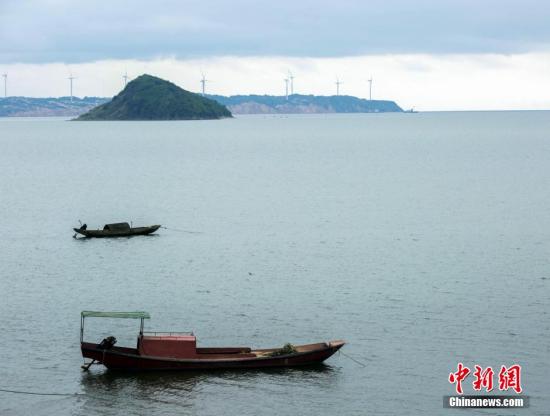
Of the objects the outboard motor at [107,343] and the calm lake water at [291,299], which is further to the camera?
the outboard motor at [107,343]

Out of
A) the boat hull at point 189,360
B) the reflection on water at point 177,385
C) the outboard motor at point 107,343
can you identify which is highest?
the outboard motor at point 107,343

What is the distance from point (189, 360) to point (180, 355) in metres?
0.81

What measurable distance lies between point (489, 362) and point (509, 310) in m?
13.6

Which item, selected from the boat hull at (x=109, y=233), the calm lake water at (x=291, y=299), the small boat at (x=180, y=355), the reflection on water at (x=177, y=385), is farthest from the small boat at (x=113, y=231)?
the reflection on water at (x=177, y=385)

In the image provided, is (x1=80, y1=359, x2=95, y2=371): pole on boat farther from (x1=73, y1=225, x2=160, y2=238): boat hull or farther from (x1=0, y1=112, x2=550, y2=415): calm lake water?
(x1=73, y1=225, x2=160, y2=238): boat hull

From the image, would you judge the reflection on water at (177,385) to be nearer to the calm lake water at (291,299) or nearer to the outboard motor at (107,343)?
the calm lake water at (291,299)

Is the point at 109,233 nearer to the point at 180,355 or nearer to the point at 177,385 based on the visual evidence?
A: the point at 180,355

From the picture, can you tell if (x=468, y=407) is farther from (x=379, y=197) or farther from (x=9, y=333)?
(x=379, y=197)

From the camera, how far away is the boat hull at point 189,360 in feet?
202

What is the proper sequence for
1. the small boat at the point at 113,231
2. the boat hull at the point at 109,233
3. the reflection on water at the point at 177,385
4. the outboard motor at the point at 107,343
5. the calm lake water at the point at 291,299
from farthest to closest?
the small boat at the point at 113,231 < the boat hull at the point at 109,233 < the outboard motor at the point at 107,343 < the calm lake water at the point at 291,299 < the reflection on water at the point at 177,385

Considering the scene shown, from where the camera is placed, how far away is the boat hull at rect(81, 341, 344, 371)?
6169 centimetres

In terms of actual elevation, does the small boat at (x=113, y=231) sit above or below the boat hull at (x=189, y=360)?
above

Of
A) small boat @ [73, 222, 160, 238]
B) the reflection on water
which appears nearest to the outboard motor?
the reflection on water

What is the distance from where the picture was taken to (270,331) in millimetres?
71188
